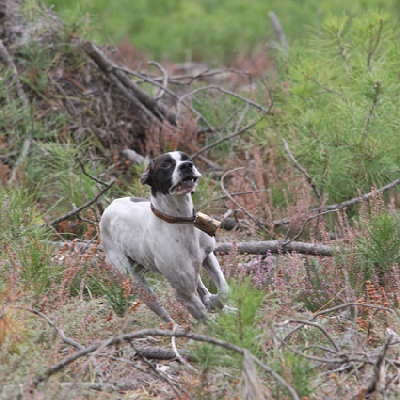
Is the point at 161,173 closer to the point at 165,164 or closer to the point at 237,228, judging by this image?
the point at 165,164

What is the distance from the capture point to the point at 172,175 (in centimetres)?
441

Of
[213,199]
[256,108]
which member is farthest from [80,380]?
[256,108]

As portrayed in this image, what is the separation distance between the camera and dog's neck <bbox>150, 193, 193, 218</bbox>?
450 centimetres

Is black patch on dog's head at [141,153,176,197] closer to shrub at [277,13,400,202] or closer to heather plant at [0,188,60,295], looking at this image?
heather plant at [0,188,60,295]

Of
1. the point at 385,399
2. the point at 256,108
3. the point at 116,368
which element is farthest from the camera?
the point at 256,108

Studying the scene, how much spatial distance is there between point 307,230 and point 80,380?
265cm

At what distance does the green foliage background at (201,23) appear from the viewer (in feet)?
48.4

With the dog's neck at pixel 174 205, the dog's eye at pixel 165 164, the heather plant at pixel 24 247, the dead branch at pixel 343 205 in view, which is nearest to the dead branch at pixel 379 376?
the dog's neck at pixel 174 205

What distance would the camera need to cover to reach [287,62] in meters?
8.23

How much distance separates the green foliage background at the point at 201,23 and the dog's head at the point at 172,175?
9.63 m

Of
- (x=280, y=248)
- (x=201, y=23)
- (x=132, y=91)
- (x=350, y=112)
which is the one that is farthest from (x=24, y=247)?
(x=201, y=23)

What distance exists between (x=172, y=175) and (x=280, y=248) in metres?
1.23

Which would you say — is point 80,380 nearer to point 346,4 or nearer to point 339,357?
point 339,357

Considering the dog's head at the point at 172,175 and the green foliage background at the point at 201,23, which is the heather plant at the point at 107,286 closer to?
the dog's head at the point at 172,175
